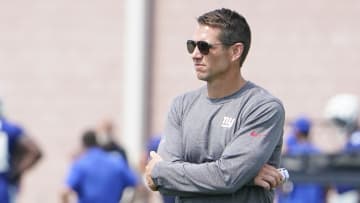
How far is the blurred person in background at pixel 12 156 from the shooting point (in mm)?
11008

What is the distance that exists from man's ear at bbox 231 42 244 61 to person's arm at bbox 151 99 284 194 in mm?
292

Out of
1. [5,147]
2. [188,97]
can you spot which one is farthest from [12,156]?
[188,97]

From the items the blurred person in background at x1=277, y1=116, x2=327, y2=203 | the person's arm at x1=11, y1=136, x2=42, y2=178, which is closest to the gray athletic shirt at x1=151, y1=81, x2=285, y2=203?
the person's arm at x1=11, y1=136, x2=42, y2=178

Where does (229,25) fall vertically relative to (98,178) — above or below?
above

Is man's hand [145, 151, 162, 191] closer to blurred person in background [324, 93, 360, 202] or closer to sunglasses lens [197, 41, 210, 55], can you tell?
sunglasses lens [197, 41, 210, 55]

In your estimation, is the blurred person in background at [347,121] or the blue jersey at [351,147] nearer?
the blue jersey at [351,147]

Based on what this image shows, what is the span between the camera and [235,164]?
5797 millimetres

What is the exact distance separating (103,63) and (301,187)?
7186mm

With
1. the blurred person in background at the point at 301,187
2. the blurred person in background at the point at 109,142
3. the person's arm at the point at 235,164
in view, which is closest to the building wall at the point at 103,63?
the blurred person in background at the point at 109,142

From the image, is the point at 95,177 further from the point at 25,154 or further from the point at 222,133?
the point at 222,133

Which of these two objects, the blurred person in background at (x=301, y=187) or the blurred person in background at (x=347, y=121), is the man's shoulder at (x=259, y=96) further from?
the blurred person in background at (x=301, y=187)

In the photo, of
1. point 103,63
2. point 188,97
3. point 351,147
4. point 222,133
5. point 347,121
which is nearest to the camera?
point 222,133

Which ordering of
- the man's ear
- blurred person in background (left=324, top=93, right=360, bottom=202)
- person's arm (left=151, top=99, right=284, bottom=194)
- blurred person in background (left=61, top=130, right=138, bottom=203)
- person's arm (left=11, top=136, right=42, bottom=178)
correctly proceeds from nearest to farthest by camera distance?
person's arm (left=151, top=99, right=284, bottom=194)
the man's ear
person's arm (left=11, top=136, right=42, bottom=178)
blurred person in background (left=61, top=130, right=138, bottom=203)
blurred person in background (left=324, top=93, right=360, bottom=202)

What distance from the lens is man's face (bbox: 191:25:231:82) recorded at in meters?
5.98
